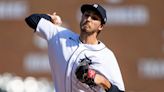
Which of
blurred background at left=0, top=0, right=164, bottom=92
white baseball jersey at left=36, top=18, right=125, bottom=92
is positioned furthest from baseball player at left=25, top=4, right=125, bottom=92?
blurred background at left=0, top=0, right=164, bottom=92

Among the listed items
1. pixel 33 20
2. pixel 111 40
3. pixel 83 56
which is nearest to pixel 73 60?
pixel 83 56

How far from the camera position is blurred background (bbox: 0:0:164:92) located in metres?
10.1

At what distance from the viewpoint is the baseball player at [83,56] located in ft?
10.4

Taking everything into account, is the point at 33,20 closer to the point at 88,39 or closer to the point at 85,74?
the point at 88,39

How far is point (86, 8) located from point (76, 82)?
0.41 meters

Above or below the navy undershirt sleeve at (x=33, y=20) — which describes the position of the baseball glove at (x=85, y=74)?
below

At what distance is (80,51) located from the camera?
322 cm

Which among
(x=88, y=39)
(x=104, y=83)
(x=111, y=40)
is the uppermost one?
(x=88, y=39)

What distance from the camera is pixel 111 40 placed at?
35.0ft

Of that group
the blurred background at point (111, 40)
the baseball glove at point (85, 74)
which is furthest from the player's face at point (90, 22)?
the blurred background at point (111, 40)

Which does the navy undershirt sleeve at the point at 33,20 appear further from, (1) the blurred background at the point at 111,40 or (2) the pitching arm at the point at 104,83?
(1) the blurred background at the point at 111,40

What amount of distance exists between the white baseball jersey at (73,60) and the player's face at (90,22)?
3.6 inches

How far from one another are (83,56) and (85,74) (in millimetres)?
260

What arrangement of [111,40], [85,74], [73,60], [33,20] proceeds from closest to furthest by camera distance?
[85,74] → [73,60] → [33,20] → [111,40]
